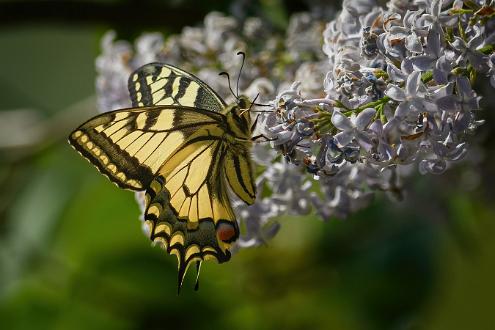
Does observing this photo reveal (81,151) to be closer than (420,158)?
No

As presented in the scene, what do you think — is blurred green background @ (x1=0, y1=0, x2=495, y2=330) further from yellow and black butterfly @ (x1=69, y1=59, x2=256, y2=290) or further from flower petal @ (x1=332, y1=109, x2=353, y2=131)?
flower petal @ (x1=332, y1=109, x2=353, y2=131)

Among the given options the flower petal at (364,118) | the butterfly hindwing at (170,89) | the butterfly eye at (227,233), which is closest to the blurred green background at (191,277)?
the butterfly hindwing at (170,89)

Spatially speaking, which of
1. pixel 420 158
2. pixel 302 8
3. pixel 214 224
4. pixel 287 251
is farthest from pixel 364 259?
pixel 420 158

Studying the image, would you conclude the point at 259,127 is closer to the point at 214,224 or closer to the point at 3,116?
the point at 214,224

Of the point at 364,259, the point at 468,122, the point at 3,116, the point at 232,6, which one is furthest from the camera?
the point at 3,116

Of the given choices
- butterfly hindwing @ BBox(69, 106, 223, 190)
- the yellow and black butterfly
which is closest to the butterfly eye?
the yellow and black butterfly
